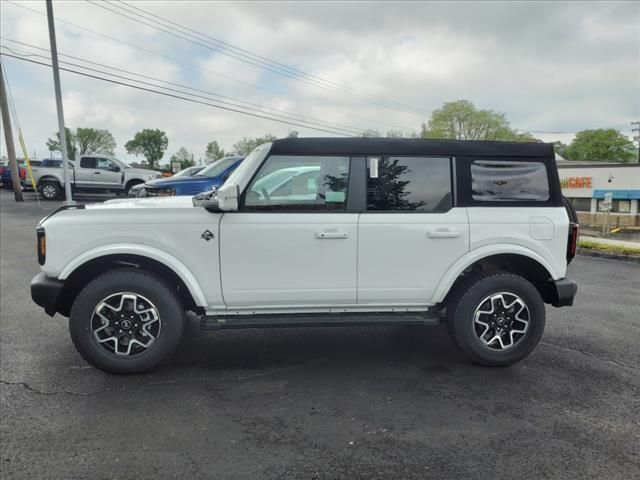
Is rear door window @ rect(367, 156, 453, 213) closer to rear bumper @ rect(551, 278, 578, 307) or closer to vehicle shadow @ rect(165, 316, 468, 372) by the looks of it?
rear bumper @ rect(551, 278, 578, 307)

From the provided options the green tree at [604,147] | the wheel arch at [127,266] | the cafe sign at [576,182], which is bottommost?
the wheel arch at [127,266]

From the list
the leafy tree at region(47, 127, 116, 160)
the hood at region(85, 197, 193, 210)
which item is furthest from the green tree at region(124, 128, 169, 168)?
the hood at region(85, 197, 193, 210)

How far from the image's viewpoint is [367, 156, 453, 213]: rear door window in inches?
152

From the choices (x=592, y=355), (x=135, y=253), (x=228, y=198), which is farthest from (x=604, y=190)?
(x=135, y=253)

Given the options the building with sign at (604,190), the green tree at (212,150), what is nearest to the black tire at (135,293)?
the building with sign at (604,190)

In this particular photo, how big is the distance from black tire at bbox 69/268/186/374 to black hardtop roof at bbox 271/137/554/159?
4.81 feet

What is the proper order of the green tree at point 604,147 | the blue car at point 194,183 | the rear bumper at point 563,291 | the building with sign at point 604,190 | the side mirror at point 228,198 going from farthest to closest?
the green tree at point 604,147
the building with sign at point 604,190
the blue car at point 194,183
the rear bumper at point 563,291
the side mirror at point 228,198

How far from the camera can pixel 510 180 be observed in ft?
13.1

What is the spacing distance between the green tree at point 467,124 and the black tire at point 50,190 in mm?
61284

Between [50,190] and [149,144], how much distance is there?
339ft

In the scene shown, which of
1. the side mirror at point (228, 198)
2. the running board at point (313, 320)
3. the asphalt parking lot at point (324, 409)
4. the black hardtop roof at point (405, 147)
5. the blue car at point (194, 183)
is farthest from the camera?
the blue car at point (194, 183)

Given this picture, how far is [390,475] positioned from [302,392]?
3.64 ft

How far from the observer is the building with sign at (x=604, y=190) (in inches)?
1297

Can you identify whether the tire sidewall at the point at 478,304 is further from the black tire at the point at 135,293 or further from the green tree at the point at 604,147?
the green tree at the point at 604,147
